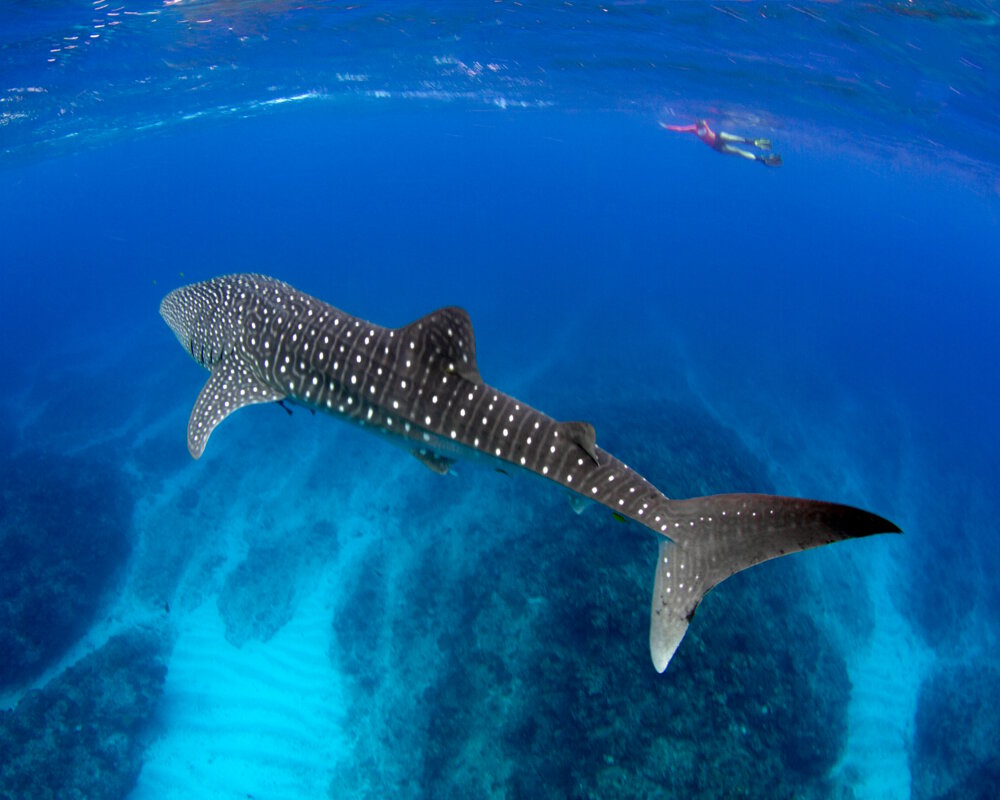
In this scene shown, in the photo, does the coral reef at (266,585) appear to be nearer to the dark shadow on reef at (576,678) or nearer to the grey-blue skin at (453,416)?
the dark shadow on reef at (576,678)

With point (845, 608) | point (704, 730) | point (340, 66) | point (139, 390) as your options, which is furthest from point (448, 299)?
point (704, 730)

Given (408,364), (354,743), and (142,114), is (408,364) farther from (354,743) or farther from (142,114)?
(142,114)

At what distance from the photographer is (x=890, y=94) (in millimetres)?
24891

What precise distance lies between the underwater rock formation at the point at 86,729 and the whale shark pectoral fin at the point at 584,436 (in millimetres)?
15081

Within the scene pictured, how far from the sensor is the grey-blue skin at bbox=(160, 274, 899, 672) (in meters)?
4.27

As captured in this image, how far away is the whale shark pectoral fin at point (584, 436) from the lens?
Answer: 471 centimetres

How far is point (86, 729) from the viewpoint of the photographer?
13.2 m

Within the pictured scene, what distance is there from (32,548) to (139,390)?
1106 cm

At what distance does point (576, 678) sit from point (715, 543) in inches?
304

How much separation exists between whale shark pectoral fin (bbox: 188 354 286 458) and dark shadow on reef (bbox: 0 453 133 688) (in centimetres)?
1342

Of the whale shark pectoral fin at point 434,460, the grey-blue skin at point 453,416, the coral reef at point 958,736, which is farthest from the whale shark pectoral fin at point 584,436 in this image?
the coral reef at point 958,736

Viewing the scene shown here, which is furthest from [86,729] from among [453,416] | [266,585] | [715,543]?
[715,543]

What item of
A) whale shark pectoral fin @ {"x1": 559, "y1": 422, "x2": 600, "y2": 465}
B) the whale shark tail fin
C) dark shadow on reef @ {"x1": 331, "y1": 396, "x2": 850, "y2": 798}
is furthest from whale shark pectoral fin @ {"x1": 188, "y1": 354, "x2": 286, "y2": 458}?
dark shadow on reef @ {"x1": 331, "y1": 396, "x2": 850, "y2": 798}

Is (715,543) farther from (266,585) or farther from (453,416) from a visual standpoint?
(266,585)
